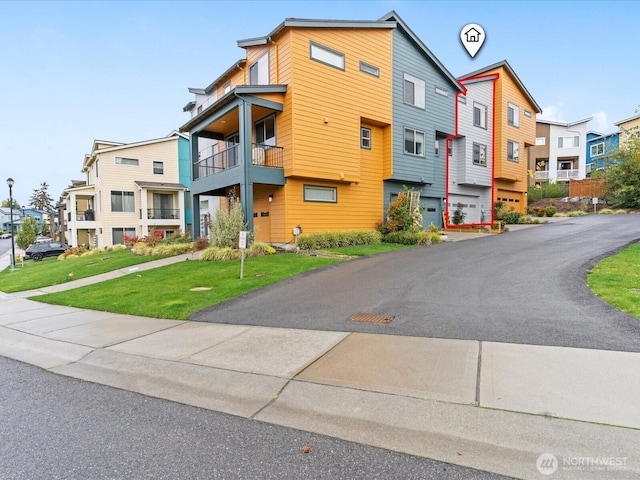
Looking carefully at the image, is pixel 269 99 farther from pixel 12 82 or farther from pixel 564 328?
pixel 12 82

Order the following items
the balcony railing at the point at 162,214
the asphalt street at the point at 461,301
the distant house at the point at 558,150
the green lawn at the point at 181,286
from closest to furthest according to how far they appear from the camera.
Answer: the asphalt street at the point at 461,301
the green lawn at the point at 181,286
the balcony railing at the point at 162,214
the distant house at the point at 558,150

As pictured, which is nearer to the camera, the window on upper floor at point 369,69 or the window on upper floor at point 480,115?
the window on upper floor at point 369,69

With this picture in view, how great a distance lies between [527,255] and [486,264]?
79.8 inches

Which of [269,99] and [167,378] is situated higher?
[269,99]

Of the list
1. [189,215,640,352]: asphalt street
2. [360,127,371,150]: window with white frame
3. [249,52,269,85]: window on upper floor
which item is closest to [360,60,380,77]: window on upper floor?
[360,127,371,150]: window with white frame

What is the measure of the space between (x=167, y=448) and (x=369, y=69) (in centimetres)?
1773

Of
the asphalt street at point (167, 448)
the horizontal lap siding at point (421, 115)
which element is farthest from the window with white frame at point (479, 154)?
the asphalt street at point (167, 448)

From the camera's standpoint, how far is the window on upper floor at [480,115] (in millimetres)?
23797

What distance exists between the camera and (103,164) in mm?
29562

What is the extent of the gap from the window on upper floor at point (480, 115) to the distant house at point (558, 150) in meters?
21.2

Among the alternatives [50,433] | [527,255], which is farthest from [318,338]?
[527,255]

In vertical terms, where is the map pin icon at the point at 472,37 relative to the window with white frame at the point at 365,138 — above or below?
above

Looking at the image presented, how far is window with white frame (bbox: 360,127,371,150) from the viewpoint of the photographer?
57.6 feet

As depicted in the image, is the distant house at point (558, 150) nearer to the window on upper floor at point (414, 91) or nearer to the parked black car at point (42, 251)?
the window on upper floor at point (414, 91)
